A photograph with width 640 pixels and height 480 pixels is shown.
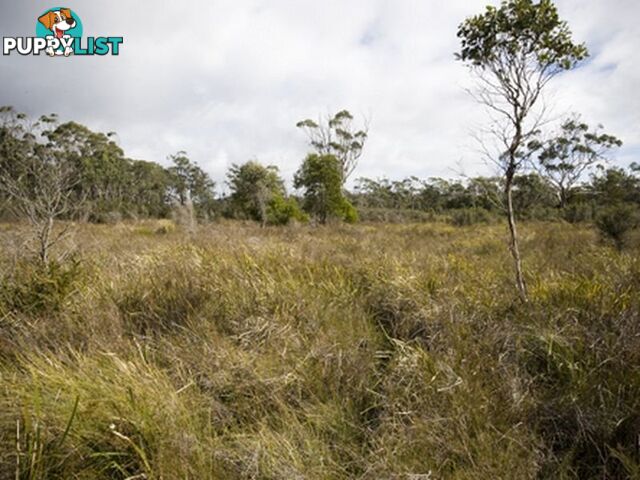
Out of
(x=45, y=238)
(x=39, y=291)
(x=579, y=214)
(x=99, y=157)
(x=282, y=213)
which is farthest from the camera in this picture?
(x=99, y=157)

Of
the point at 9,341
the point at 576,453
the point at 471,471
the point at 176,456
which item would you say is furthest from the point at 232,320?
the point at 576,453

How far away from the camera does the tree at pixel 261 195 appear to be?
1816 centimetres

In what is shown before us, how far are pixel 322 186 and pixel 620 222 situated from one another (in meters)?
13.2

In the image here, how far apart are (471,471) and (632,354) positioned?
5.42ft

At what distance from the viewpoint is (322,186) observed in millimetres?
18047

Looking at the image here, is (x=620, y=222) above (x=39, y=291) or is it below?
above

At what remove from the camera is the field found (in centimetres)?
156

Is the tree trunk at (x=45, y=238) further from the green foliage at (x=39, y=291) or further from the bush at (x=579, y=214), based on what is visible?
the bush at (x=579, y=214)

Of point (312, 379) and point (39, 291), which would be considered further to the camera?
point (39, 291)

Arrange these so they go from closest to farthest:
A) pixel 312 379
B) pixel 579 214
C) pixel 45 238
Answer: pixel 312 379, pixel 45 238, pixel 579 214

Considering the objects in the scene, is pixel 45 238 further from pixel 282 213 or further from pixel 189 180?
pixel 189 180

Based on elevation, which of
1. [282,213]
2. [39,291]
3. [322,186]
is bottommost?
[39,291]

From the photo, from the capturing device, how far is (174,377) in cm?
220

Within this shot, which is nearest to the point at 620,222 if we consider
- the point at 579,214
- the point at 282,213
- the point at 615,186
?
the point at 579,214
